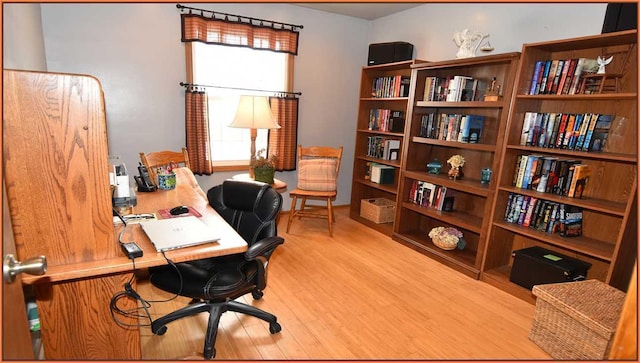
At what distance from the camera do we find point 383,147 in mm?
3752

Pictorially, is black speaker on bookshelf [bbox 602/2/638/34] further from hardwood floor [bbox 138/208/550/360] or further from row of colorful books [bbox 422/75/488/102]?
hardwood floor [bbox 138/208/550/360]

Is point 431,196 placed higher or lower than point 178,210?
lower

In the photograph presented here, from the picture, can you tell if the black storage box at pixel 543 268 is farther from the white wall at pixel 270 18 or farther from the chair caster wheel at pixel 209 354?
the chair caster wheel at pixel 209 354

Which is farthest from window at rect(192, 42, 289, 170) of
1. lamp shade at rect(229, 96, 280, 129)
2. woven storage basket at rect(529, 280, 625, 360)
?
woven storage basket at rect(529, 280, 625, 360)

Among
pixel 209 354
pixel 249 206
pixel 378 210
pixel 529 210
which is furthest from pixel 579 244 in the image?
pixel 209 354

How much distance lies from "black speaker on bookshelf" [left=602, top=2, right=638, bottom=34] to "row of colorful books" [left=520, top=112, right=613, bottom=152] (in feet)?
1.70

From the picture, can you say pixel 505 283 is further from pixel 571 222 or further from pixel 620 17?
pixel 620 17

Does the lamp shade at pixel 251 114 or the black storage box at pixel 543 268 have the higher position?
the lamp shade at pixel 251 114

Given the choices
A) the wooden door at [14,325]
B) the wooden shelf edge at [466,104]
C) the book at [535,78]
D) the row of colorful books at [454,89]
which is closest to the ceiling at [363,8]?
the row of colorful books at [454,89]

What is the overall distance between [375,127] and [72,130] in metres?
3.18

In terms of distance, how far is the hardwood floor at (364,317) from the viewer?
183cm

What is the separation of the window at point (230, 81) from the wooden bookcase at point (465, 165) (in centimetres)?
158

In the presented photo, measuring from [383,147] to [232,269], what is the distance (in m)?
2.45

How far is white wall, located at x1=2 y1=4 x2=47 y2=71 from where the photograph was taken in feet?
4.47
